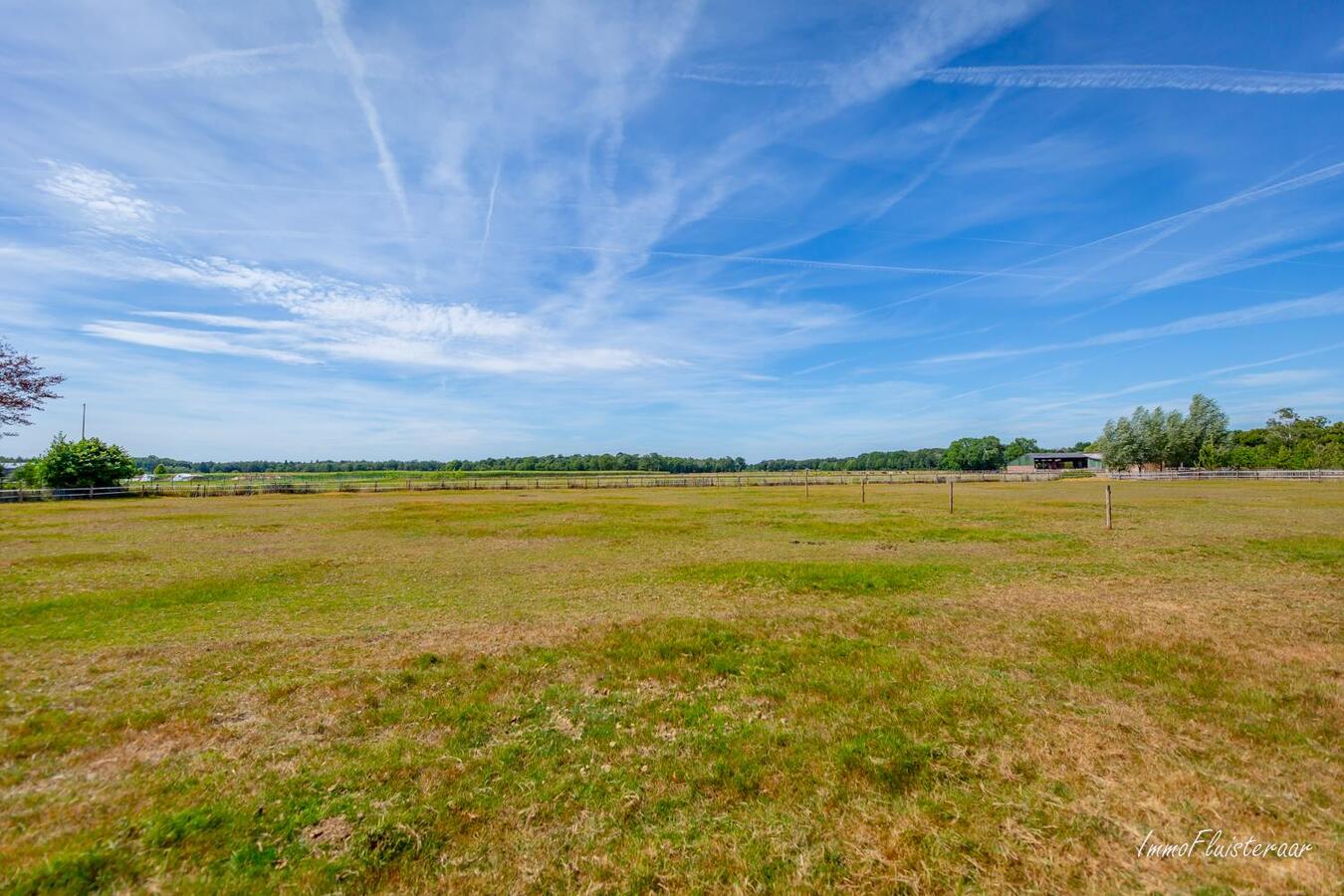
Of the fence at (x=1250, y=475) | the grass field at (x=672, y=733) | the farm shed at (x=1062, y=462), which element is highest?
the farm shed at (x=1062, y=462)

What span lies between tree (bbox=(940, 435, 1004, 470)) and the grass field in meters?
199

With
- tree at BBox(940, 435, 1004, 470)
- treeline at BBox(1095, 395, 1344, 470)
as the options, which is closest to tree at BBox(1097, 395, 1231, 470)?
treeline at BBox(1095, 395, 1344, 470)

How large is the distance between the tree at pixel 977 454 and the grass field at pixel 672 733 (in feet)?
652

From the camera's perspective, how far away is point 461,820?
174 inches

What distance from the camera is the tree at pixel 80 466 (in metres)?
56.8

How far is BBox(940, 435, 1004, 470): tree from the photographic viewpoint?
18938cm

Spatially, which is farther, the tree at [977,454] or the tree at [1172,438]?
the tree at [977,454]

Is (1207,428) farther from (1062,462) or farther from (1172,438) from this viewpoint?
(1062,462)

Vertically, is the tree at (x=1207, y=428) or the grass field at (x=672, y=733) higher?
the tree at (x=1207, y=428)

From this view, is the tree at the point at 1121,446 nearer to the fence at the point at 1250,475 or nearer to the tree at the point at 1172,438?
the tree at the point at 1172,438

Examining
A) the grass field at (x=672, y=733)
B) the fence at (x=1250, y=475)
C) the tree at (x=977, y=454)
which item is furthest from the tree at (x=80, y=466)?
the tree at (x=977, y=454)

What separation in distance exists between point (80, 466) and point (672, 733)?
272 feet

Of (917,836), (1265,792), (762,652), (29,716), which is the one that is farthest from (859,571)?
(29,716)

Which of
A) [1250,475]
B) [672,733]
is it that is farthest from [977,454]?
[672,733]
